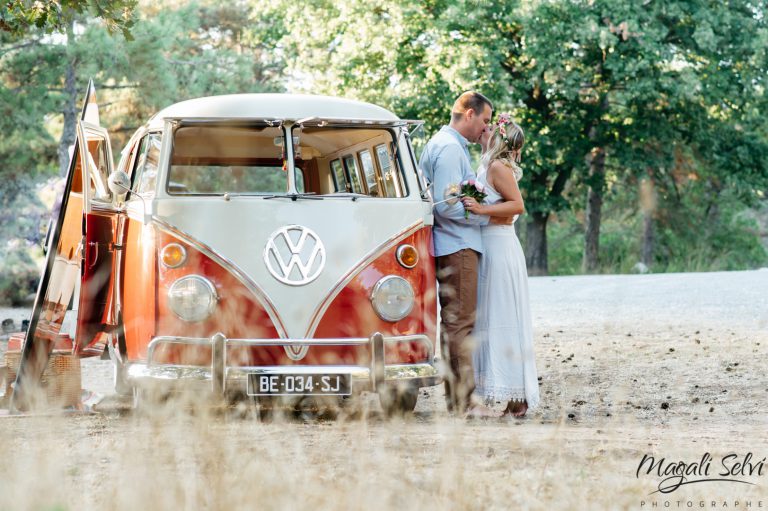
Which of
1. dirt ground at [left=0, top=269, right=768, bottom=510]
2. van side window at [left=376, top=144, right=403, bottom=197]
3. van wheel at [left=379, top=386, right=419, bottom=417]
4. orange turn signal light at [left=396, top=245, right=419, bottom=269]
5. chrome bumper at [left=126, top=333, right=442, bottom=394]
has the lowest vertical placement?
dirt ground at [left=0, top=269, right=768, bottom=510]

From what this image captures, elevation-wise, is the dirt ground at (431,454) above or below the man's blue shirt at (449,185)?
below

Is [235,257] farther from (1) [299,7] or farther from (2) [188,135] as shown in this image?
(1) [299,7]

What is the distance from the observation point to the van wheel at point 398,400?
6949 mm

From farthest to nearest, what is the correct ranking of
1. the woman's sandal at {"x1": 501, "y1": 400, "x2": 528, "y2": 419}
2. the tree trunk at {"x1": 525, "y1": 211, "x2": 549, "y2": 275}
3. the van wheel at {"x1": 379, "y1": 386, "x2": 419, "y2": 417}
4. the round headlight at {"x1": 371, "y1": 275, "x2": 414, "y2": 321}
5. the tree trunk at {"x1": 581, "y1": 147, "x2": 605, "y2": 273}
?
1. the tree trunk at {"x1": 581, "y1": 147, "x2": 605, "y2": 273}
2. the tree trunk at {"x1": 525, "y1": 211, "x2": 549, "y2": 275}
3. the woman's sandal at {"x1": 501, "y1": 400, "x2": 528, "y2": 419}
4. the van wheel at {"x1": 379, "y1": 386, "x2": 419, "y2": 417}
5. the round headlight at {"x1": 371, "y1": 275, "x2": 414, "y2": 321}

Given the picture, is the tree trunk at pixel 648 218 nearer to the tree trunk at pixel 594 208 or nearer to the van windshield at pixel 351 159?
the tree trunk at pixel 594 208

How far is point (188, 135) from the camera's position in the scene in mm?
7344

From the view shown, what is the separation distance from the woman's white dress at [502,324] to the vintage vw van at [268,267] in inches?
21.4

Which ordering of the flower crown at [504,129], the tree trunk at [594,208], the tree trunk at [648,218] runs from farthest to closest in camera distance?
the tree trunk at [648,218] → the tree trunk at [594,208] → the flower crown at [504,129]

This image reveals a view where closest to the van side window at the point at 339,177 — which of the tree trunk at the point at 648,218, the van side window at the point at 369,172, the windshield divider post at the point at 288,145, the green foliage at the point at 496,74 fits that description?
the van side window at the point at 369,172

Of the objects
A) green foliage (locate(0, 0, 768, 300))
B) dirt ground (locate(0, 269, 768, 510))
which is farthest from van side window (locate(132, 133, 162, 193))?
green foliage (locate(0, 0, 768, 300))

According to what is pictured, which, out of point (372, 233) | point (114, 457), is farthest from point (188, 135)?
point (114, 457)

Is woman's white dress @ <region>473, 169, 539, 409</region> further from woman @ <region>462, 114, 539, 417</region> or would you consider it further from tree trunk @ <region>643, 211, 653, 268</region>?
tree trunk @ <region>643, 211, 653, 268</region>

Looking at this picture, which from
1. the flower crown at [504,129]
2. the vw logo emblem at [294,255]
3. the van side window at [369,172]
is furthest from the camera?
the van side window at [369,172]

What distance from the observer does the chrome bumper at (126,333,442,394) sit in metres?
6.45
